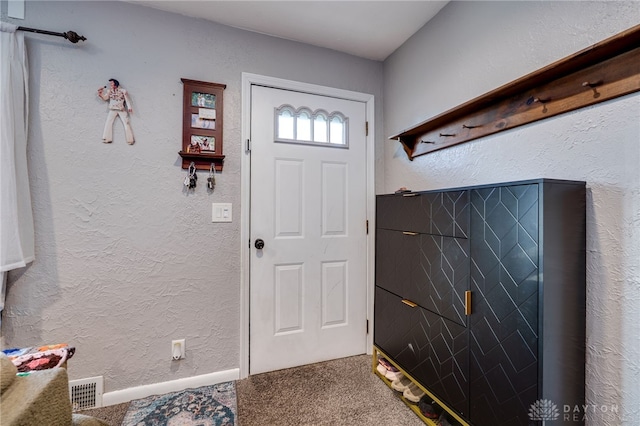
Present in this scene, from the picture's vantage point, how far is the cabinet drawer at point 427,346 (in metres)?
1.28

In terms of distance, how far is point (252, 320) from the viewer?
6.50 feet

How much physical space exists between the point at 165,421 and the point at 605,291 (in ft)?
7.01

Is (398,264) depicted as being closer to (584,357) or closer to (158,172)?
(584,357)

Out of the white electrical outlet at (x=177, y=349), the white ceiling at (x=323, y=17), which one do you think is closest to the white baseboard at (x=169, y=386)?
the white electrical outlet at (x=177, y=349)

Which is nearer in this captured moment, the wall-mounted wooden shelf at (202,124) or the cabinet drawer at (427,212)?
the cabinet drawer at (427,212)

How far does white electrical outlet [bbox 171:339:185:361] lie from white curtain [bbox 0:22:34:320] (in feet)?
2.89

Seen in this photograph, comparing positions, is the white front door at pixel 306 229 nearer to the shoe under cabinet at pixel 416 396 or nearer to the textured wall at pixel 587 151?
the shoe under cabinet at pixel 416 396

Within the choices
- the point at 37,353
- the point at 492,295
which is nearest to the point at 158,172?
the point at 37,353

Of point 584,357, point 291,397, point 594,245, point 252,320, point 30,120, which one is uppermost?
Answer: point 30,120

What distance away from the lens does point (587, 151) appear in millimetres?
1102

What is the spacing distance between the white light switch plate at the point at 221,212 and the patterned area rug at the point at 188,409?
110 centimetres

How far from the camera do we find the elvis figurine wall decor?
1.67 meters

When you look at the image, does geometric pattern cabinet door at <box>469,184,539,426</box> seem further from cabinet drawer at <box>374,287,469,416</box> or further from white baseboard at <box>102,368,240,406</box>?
white baseboard at <box>102,368,240,406</box>

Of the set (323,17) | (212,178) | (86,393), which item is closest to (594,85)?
(323,17)
